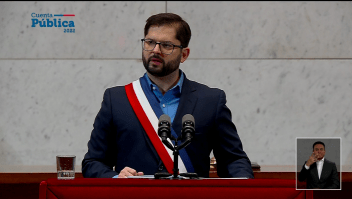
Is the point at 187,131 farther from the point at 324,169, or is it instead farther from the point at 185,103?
the point at 185,103

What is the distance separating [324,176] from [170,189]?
423mm

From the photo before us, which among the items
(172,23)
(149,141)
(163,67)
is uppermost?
(172,23)

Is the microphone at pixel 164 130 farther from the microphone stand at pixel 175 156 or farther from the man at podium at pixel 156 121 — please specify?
the man at podium at pixel 156 121

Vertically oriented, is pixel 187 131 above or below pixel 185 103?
below

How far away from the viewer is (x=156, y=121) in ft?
6.47

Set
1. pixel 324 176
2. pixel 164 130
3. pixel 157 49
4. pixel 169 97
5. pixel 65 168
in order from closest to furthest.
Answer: pixel 324 176, pixel 164 130, pixel 65 168, pixel 157 49, pixel 169 97

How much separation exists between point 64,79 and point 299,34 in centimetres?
203

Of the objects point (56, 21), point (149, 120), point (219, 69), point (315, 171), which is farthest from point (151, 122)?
point (56, 21)

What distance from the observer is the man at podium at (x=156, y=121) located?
1.95 m

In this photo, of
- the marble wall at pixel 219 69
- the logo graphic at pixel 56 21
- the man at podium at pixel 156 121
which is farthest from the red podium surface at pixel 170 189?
the logo graphic at pixel 56 21

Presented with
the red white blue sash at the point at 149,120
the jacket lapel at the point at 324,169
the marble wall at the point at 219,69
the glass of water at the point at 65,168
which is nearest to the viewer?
the jacket lapel at the point at 324,169

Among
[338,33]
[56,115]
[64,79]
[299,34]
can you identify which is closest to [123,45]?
[64,79]

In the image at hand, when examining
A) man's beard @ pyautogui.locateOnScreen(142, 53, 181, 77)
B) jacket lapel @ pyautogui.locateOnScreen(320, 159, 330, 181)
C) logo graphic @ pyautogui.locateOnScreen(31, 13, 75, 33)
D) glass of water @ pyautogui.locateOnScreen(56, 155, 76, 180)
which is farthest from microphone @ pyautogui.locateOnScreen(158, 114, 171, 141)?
logo graphic @ pyautogui.locateOnScreen(31, 13, 75, 33)

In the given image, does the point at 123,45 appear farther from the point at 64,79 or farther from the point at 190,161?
the point at 190,161
